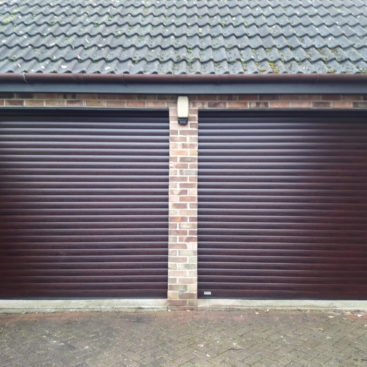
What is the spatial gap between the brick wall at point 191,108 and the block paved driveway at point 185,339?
2.50 ft

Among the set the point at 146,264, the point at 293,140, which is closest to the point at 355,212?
the point at 293,140

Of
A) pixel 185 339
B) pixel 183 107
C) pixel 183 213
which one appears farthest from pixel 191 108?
pixel 185 339

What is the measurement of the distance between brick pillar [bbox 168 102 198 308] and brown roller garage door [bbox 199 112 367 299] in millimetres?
205

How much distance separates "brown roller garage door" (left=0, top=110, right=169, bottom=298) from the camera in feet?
13.5

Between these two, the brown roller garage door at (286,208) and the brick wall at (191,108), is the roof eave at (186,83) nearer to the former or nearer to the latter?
the brick wall at (191,108)

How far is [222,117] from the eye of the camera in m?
4.23

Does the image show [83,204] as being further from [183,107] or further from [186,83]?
[186,83]

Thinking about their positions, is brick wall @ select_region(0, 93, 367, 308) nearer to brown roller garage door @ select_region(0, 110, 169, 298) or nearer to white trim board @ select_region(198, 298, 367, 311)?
brown roller garage door @ select_region(0, 110, 169, 298)

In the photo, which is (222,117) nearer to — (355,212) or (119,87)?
(119,87)

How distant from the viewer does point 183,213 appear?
4000mm

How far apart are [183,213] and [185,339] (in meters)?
1.63

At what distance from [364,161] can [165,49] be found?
142 inches

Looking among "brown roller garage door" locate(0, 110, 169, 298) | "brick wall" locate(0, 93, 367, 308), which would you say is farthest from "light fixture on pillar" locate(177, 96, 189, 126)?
"brown roller garage door" locate(0, 110, 169, 298)

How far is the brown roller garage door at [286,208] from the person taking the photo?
4.12m
